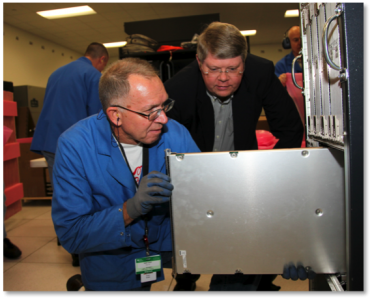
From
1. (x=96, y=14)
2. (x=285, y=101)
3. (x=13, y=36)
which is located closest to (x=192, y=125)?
(x=285, y=101)

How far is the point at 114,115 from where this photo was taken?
1.15 metres

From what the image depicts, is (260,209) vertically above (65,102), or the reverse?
(65,102)

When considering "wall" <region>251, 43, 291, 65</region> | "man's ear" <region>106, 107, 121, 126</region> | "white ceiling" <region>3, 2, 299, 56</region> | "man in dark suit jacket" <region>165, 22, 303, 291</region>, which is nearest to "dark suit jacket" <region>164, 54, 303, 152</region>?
"man in dark suit jacket" <region>165, 22, 303, 291</region>

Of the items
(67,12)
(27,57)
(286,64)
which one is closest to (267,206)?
(286,64)

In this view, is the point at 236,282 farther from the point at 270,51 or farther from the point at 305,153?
the point at 270,51

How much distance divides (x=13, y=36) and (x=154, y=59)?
5.03m

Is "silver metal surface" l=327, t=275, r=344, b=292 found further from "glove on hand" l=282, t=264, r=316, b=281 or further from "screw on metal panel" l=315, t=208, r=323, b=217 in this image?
"screw on metal panel" l=315, t=208, r=323, b=217

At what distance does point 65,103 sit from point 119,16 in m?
4.63

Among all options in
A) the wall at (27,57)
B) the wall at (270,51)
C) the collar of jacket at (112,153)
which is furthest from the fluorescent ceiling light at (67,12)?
the wall at (270,51)

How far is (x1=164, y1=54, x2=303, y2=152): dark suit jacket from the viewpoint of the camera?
59.2 inches

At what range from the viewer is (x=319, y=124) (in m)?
0.88

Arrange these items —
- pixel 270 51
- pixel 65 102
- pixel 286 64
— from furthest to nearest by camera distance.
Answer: pixel 270 51 → pixel 286 64 → pixel 65 102

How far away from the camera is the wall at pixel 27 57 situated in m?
6.25

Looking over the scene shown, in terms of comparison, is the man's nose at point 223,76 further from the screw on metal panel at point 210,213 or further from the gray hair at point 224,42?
the screw on metal panel at point 210,213
